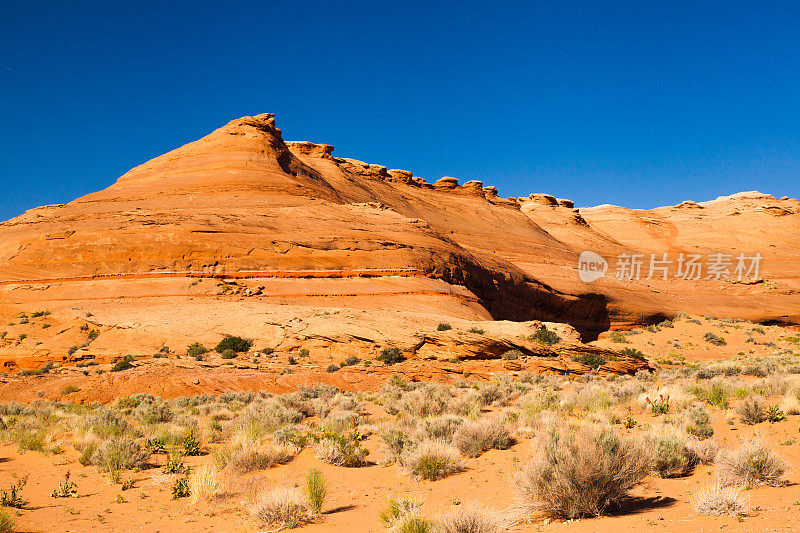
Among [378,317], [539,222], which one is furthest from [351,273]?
[539,222]

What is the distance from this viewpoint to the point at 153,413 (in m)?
11.2

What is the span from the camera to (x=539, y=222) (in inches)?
3273

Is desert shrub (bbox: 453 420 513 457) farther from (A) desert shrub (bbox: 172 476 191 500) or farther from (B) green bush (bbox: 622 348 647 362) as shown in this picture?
(B) green bush (bbox: 622 348 647 362)

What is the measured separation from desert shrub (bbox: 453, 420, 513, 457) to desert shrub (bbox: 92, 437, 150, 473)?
510 centimetres

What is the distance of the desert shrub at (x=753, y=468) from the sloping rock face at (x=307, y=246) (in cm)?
2040

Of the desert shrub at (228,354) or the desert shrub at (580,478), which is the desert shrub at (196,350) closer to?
the desert shrub at (228,354)

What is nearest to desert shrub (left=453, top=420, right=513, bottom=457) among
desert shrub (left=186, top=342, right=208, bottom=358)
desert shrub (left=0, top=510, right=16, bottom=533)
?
desert shrub (left=0, top=510, right=16, bottom=533)

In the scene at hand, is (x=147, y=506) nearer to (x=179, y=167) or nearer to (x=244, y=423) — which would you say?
(x=244, y=423)

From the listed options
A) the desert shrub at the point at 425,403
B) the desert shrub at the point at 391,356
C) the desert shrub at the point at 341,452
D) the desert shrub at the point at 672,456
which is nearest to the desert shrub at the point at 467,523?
the desert shrub at the point at 672,456

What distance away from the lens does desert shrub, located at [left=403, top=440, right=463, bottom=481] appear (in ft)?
22.2

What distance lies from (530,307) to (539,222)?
46201 millimetres

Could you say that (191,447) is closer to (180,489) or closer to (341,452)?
(180,489)

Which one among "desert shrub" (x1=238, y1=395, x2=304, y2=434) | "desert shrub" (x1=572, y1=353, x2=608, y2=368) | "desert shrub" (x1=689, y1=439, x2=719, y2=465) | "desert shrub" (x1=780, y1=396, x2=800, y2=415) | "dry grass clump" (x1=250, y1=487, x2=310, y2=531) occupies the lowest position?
"desert shrub" (x1=238, y1=395, x2=304, y2=434)

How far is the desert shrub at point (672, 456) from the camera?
6.16 metres
